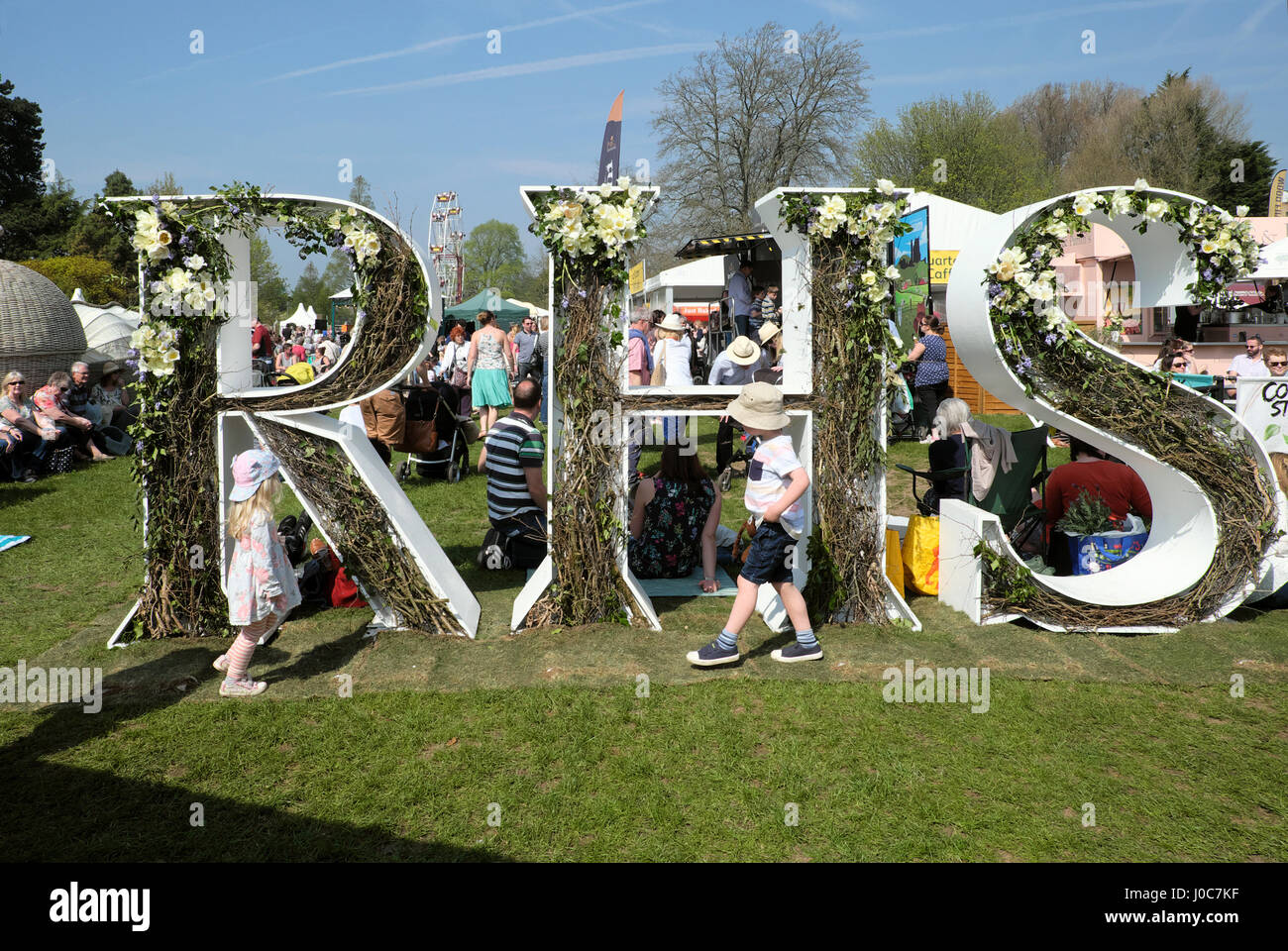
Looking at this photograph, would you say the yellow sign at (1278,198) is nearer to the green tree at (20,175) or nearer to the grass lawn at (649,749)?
the grass lawn at (649,749)

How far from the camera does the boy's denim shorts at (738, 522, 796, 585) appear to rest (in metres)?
4.83

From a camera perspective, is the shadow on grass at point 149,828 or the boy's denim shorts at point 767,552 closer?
the shadow on grass at point 149,828

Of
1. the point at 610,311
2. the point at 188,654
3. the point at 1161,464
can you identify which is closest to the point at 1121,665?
the point at 1161,464

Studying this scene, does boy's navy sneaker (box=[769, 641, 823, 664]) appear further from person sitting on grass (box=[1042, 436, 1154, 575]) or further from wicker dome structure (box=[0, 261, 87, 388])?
wicker dome structure (box=[0, 261, 87, 388])

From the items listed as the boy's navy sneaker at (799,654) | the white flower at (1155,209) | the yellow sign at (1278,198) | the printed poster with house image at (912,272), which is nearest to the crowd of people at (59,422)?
the boy's navy sneaker at (799,654)

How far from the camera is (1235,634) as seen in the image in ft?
17.7

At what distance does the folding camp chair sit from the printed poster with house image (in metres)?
6.23

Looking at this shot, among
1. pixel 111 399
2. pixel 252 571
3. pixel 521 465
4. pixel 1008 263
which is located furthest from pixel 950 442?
pixel 111 399

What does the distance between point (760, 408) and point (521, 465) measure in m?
1.90

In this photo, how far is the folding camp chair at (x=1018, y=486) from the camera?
6.43 m

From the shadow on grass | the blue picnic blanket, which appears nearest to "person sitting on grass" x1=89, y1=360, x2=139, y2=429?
the blue picnic blanket

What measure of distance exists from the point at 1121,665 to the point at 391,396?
6.24 m

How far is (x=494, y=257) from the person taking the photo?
199 feet

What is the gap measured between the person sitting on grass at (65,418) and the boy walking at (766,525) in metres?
9.57
